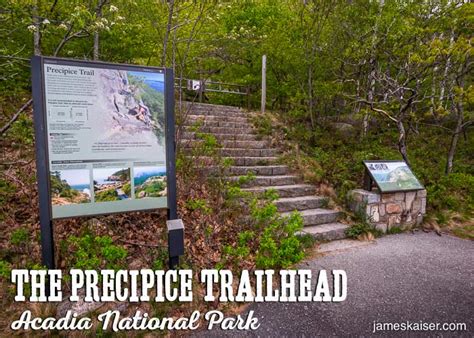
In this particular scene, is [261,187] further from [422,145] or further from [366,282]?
[422,145]

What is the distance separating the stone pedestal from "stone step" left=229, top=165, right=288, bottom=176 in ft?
4.79

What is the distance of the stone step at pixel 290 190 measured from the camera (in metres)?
5.00

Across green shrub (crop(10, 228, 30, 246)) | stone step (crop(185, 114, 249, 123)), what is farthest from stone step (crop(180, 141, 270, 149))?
green shrub (crop(10, 228, 30, 246))

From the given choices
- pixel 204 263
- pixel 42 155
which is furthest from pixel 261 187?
pixel 42 155

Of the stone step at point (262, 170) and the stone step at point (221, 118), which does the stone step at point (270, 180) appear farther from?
the stone step at point (221, 118)

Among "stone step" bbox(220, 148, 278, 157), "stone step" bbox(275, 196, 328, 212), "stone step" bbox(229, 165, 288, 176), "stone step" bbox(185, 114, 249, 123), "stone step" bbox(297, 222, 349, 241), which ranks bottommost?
"stone step" bbox(297, 222, 349, 241)

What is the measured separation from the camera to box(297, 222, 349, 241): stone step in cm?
422

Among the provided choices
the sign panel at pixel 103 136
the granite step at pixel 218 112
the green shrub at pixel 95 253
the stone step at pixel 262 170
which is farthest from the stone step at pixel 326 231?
the granite step at pixel 218 112

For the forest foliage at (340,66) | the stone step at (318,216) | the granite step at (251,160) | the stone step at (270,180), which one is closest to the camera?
the stone step at (318,216)

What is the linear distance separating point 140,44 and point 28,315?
697 cm

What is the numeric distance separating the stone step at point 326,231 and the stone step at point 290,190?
2.75 feet

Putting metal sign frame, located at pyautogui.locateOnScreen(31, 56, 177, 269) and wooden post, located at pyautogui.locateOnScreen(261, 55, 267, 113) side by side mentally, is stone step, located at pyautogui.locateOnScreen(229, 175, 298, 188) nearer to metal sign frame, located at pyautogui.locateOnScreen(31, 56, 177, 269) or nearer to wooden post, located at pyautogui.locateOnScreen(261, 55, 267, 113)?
metal sign frame, located at pyautogui.locateOnScreen(31, 56, 177, 269)

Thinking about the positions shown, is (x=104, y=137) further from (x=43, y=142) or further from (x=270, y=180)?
(x=270, y=180)

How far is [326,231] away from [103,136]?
3428mm
